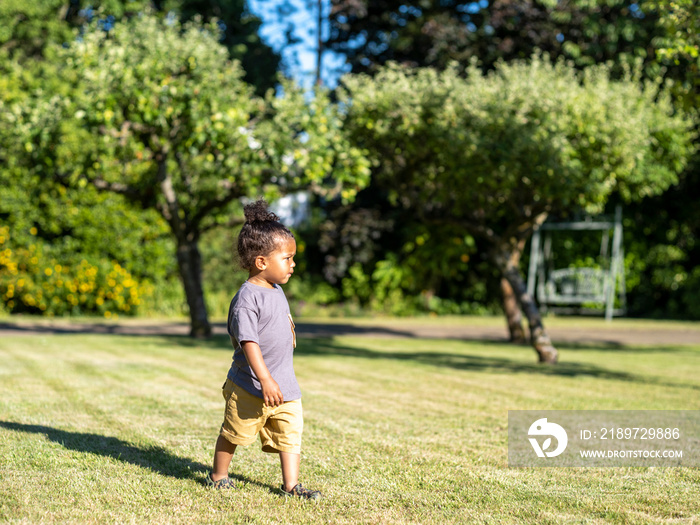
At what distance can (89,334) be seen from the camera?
13172mm

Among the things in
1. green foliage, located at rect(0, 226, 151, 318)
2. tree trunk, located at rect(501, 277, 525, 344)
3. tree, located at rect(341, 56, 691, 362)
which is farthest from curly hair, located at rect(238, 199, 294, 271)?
green foliage, located at rect(0, 226, 151, 318)

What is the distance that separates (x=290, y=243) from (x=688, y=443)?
3.26 meters

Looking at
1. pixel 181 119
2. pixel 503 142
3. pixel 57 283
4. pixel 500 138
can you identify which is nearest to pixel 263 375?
pixel 503 142

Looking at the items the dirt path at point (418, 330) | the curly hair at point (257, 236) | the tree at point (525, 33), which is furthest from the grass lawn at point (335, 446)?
the tree at point (525, 33)

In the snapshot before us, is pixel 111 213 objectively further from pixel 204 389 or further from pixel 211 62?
pixel 204 389

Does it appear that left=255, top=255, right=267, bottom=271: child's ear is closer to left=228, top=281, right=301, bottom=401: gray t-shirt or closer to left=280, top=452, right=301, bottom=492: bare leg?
left=228, top=281, right=301, bottom=401: gray t-shirt

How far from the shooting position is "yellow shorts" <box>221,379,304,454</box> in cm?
389

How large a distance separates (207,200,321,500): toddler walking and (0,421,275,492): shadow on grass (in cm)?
25

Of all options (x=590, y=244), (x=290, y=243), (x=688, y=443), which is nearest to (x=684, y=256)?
(x=590, y=244)

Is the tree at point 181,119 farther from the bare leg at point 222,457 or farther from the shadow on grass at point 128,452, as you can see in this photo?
the bare leg at point 222,457

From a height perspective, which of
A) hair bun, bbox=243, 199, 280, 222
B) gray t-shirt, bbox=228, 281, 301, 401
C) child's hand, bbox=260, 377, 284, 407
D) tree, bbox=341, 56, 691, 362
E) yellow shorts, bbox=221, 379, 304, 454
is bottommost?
yellow shorts, bbox=221, 379, 304, 454

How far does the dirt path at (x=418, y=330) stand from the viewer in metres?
14.1

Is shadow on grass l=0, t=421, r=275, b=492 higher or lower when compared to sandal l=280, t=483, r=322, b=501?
lower

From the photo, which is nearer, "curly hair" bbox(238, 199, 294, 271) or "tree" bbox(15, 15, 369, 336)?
"curly hair" bbox(238, 199, 294, 271)
